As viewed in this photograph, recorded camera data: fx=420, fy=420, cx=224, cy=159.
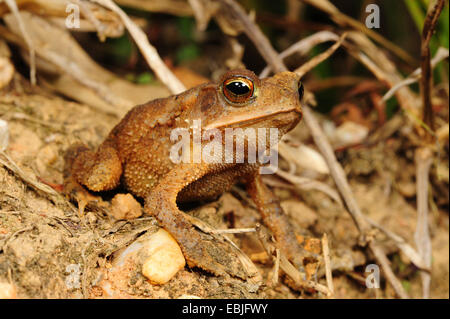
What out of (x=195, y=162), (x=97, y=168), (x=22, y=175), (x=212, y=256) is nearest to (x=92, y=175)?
(x=97, y=168)

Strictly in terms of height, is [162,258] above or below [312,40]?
below

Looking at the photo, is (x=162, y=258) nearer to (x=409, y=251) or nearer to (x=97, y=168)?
(x=97, y=168)

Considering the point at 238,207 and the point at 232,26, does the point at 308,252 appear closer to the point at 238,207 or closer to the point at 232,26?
the point at 238,207

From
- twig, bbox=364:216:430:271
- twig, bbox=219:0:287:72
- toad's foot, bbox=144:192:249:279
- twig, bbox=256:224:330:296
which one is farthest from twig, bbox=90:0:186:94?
twig, bbox=364:216:430:271

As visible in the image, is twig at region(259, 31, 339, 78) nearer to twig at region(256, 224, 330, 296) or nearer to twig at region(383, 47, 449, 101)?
twig at region(383, 47, 449, 101)

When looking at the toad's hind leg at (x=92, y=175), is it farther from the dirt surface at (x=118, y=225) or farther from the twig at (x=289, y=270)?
the twig at (x=289, y=270)

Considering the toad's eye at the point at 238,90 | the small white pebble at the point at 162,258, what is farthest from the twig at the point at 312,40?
the small white pebble at the point at 162,258
